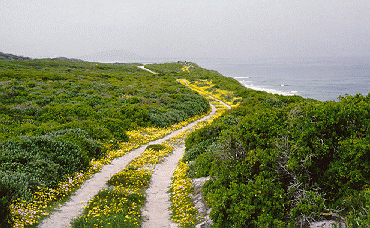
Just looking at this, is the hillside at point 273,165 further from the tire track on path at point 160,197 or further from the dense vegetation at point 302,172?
the tire track on path at point 160,197

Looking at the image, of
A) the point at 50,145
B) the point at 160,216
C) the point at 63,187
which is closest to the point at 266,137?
the point at 160,216

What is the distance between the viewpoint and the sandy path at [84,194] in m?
7.40

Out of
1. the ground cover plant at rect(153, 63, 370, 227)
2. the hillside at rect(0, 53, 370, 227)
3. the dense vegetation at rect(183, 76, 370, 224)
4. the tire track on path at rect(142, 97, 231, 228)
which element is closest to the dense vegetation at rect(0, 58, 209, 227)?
the hillside at rect(0, 53, 370, 227)

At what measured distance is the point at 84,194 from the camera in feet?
31.9

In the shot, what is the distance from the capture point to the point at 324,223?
5.38 m

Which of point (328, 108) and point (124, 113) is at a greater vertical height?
point (328, 108)

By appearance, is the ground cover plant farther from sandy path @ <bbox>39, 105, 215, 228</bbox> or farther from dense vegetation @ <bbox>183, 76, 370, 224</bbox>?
sandy path @ <bbox>39, 105, 215, 228</bbox>

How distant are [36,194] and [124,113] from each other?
13971 mm

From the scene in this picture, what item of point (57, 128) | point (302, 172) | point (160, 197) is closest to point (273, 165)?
point (302, 172)

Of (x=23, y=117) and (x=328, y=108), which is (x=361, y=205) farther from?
(x=23, y=117)

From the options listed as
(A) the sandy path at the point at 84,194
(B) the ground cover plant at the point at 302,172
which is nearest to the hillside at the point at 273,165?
(B) the ground cover plant at the point at 302,172

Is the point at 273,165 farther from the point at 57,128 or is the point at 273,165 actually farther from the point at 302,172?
the point at 57,128

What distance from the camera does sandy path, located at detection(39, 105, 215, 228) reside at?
7.40m

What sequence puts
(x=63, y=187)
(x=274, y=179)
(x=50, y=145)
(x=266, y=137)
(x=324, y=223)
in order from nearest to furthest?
(x=324, y=223)
(x=274, y=179)
(x=266, y=137)
(x=63, y=187)
(x=50, y=145)
